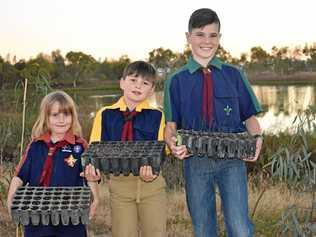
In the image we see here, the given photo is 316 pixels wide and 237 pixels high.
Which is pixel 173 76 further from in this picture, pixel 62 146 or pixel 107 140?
pixel 62 146

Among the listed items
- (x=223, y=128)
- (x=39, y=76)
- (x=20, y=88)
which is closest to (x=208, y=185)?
(x=223, y=128)

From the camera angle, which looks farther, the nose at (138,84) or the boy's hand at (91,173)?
the nose at (138,84)

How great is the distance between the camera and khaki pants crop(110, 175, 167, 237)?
3.41m

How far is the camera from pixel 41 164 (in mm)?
3299

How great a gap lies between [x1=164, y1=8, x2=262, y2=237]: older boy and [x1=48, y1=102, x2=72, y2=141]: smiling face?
637mm

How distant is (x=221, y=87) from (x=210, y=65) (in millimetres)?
180

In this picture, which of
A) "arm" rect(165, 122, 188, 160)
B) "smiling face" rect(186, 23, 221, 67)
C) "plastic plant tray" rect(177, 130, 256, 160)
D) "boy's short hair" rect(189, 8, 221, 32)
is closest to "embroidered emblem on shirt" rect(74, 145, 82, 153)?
"arm" rect(165, 122, 188, 160)

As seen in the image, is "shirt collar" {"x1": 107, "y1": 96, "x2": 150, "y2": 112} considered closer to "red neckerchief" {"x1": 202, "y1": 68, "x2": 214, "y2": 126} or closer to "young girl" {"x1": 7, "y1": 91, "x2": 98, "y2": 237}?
"young girl" {"x1": 7, "y1": 91, "x2": 98, "y2": 237}

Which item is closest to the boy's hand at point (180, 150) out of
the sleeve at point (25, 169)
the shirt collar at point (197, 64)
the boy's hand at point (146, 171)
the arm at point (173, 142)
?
the arm at point (173, 142)

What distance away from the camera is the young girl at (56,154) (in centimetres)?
327

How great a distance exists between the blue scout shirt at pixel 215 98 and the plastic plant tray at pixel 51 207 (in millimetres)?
841

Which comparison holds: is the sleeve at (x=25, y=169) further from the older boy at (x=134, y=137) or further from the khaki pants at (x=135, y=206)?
the khaki pants at (x=135, y=206)

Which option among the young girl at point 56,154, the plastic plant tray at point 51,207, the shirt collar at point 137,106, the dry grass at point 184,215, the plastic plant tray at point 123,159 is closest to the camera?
the plastic plant tray at point 51,207

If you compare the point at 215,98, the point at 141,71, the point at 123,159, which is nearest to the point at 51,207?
the point at 123,159
